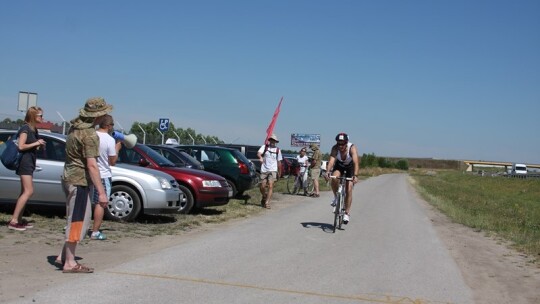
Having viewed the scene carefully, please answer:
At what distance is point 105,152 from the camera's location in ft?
27.0

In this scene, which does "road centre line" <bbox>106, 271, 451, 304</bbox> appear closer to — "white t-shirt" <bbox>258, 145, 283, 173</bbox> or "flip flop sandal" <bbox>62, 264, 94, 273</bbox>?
"flip flop sandal" <bbox>62, 264, 94, 273</bbox>

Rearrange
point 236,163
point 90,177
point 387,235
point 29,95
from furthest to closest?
point 236,163 → point 29,95 → point 387,235 → point 90,177

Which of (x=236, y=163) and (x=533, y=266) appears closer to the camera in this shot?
(x=533, y=266)

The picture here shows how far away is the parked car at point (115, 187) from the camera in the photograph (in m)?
9.69

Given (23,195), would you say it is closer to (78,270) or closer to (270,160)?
(78,270)

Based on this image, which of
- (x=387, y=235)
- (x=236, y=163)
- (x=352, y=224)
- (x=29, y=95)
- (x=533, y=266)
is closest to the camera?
(x=533, y=266)

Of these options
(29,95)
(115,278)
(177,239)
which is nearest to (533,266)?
(177,239)

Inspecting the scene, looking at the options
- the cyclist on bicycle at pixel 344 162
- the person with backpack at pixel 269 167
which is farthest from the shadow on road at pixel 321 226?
the person with backpack at pixel 269 167

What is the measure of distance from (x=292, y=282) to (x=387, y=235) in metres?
4.95

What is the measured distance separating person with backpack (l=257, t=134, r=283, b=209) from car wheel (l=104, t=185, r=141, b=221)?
558 centimetres

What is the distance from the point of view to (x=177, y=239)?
9039 mm

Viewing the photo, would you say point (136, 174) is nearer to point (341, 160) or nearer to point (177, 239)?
point (177, 239)

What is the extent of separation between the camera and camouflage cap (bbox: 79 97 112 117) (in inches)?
243

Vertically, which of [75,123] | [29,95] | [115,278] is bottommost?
[115,278]
